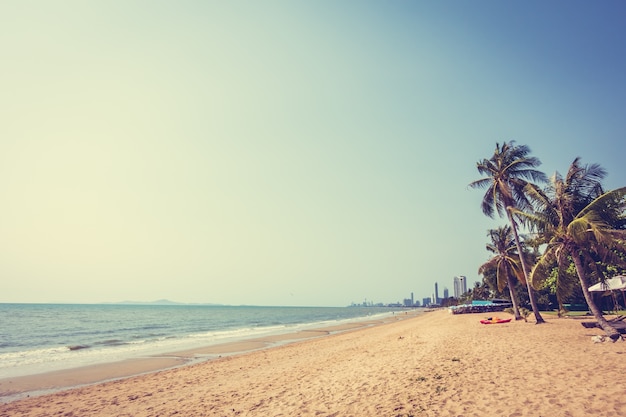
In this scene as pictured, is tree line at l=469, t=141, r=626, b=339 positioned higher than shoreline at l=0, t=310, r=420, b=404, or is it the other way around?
tree line at l=469, t=141, r=626, b=339

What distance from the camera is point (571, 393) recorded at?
747cm

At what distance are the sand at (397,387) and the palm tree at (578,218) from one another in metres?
3.82

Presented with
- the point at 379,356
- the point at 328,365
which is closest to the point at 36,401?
the point at 328,365

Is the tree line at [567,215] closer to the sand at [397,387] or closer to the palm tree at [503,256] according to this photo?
the sand at [397,387]

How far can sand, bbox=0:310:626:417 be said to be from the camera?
731 centimetres

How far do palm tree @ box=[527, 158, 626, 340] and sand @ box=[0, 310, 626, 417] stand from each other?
12.5 feet

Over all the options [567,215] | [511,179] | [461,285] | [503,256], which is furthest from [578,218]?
[461,285]

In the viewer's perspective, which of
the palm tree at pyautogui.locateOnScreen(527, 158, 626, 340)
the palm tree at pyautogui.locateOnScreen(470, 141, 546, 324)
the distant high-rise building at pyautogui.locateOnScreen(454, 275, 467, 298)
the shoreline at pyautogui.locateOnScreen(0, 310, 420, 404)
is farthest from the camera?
the distant high-rise building at pyautogui.locateOnScreen(454, 275, 467, 298)

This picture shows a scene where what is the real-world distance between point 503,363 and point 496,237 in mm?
29040

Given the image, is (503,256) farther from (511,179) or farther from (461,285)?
(461,285)

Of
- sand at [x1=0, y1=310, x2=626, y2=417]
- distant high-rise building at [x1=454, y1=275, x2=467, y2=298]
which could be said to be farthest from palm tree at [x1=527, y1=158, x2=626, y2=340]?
distant high-rise building at [x1=454, y1=275, x2=467, y2=298]

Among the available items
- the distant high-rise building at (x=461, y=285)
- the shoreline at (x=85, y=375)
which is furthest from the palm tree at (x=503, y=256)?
the distant high-rise building at (x=461, y=285)

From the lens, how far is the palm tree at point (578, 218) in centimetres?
1409

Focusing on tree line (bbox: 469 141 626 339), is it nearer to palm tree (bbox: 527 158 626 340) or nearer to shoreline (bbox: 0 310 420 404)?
palm tree (bbox: 527 158 626 340)
